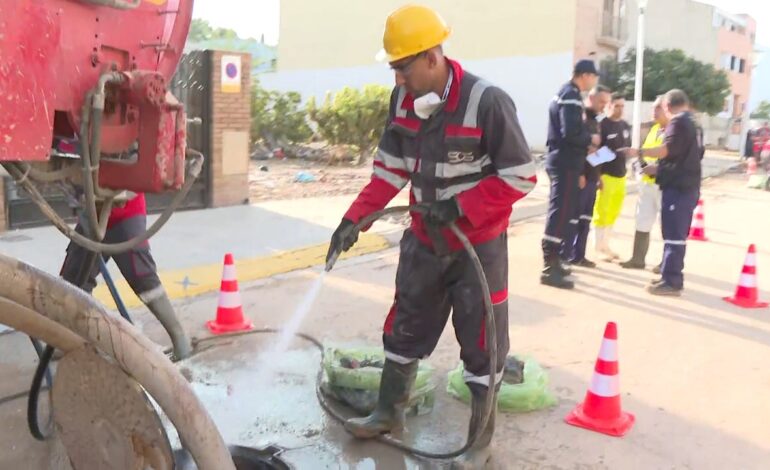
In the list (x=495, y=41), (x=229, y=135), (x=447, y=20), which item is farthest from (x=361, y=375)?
(x=447, y=20)

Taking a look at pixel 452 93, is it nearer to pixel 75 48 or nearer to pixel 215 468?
pixel 75 48

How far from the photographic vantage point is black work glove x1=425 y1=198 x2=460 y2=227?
2.96 m

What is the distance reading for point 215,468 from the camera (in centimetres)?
188

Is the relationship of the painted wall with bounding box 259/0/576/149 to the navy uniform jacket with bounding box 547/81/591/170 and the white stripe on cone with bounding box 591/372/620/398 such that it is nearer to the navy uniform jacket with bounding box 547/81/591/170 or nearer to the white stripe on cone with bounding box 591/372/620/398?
the navy uniform jacket with bounding box 547/81/591/170

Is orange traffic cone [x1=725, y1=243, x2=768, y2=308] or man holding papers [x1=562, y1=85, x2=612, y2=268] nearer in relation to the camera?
orange traffic cone [x1=725, y1=243, x2=768, y2=308]

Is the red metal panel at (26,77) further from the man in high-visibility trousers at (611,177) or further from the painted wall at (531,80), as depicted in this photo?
the painted wall at (531,80)

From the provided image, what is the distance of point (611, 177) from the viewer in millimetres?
7543

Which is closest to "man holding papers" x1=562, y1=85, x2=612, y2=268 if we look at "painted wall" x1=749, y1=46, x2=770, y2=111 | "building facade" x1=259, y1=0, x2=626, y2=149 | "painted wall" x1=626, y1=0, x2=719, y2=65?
"building facade" x1=259, y1=0, x2=626, y2=149

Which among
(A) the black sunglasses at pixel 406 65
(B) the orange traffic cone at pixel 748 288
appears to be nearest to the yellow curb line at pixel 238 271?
(A) the black sunglasses at pixel 406 65

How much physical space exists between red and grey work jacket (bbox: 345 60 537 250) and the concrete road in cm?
112

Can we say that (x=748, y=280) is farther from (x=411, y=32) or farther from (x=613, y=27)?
(x=613, y=27)

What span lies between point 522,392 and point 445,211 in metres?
1.38

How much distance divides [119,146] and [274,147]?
16649mm

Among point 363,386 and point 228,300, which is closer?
point 363,386
